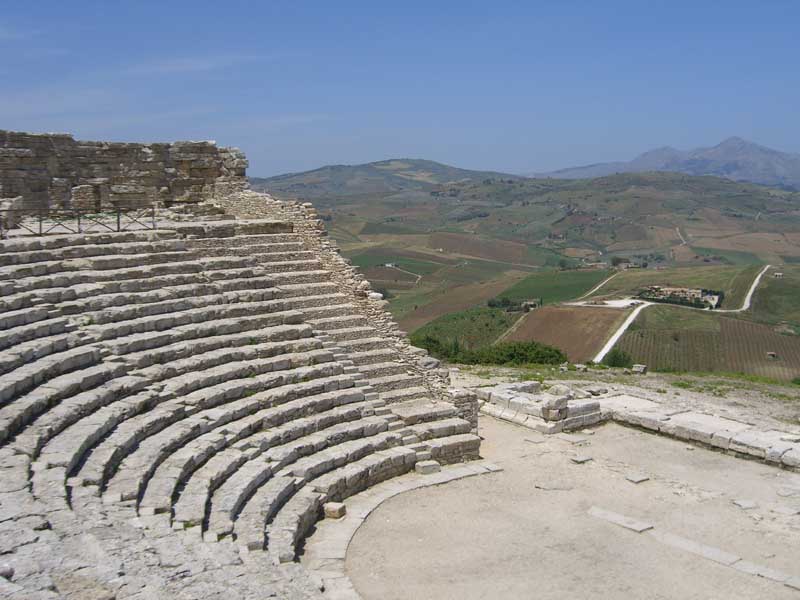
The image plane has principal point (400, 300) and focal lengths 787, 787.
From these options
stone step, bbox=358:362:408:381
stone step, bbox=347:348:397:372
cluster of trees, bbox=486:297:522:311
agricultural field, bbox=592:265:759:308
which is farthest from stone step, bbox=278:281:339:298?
agricultural field, bbox=592:265:759:308

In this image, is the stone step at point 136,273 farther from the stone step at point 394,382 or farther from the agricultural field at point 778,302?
the agricultural field at point 778,302

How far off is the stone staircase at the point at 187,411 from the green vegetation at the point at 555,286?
52.4 metres

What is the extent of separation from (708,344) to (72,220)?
3954 centimetres

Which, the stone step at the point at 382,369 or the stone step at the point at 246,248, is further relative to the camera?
the stone step at the point at 246,248

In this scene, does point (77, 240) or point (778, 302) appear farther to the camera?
point (778, 302)

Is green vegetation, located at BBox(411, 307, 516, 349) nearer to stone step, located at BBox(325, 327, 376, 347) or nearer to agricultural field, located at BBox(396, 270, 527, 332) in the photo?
agricultural field, located at BBox(396, 270, 527, 332)

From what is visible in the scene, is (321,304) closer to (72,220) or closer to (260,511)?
(72,220)

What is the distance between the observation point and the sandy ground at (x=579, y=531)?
31.9 feet

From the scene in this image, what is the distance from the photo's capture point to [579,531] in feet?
37.4

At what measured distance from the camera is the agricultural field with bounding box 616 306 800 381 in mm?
41500

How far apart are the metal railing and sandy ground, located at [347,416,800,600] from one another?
26.7 ft

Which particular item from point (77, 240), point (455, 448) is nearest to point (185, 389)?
point (77, 240)

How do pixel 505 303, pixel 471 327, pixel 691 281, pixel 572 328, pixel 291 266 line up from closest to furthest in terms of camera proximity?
pixel 291 266 → pixel 572 328 → pixel 471 327 → pixel 505 303 → pixel 691 281

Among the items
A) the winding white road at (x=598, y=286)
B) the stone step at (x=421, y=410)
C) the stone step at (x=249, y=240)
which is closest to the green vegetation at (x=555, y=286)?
the winding white road at (x=598, y=286)
